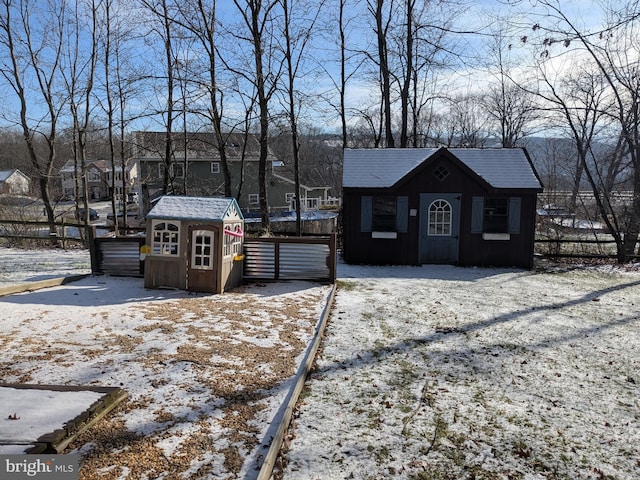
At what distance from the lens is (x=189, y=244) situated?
9.53 metres

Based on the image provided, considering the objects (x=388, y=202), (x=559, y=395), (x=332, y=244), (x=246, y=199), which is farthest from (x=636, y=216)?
(x=246, y=199)

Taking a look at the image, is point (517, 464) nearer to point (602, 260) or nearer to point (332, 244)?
point (332, 244)

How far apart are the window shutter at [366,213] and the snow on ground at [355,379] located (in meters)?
5.24

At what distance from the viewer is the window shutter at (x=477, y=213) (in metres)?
14.0

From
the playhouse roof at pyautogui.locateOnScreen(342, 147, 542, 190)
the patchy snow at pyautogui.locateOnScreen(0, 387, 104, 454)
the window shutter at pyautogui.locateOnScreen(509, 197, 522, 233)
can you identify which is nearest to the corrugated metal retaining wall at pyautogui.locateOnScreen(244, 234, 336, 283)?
the playhouse roof at pyautogui.locateOnScreen(342, 147, 542, 190)

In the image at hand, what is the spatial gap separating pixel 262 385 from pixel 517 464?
105 inches

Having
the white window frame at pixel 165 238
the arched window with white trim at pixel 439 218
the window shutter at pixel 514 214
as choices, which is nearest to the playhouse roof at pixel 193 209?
the white window frame at pixel 165 238

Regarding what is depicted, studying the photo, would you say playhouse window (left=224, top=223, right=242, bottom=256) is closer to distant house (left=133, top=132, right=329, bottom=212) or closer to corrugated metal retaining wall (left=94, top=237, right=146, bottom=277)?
corrugated metal retaining wall (left=94, top=237, right=146, bottom=277)

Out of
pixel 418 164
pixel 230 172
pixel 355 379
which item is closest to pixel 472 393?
pixel 355 379

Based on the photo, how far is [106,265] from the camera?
1143 cm

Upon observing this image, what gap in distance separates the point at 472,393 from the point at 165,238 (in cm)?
741

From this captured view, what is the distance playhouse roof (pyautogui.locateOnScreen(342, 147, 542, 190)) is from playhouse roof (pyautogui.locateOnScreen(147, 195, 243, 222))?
5.68m

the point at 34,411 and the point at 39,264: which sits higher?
the point at 39,264

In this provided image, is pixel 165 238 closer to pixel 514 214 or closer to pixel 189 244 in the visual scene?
pixel 189 244
